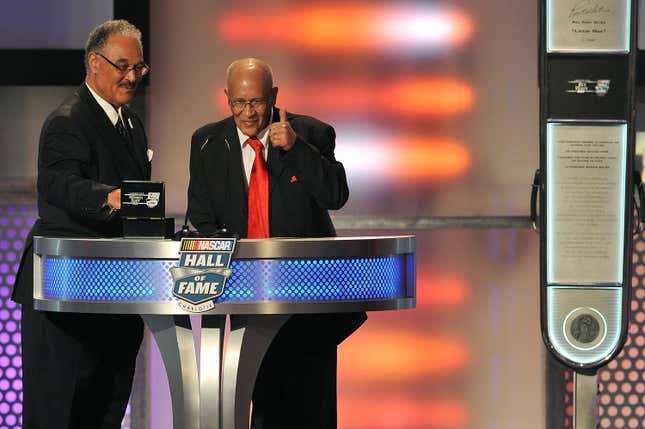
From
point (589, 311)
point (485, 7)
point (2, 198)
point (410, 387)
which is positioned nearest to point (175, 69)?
point (2, 198)

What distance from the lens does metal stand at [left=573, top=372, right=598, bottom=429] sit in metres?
4.62

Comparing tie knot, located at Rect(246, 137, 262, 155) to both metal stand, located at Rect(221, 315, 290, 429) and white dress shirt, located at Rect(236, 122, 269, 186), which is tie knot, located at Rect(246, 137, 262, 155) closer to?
white dress shirt, located at Rect(236, 122, 269, 186)

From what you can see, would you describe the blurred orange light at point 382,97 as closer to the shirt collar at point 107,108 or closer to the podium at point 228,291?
the shirt collar at point 107,108

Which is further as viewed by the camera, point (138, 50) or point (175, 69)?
point (175, 69)

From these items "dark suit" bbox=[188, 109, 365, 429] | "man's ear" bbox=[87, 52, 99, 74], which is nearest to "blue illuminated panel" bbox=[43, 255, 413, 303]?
"dark suit" bbox=[188, 109, 365, 429]

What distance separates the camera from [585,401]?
462 cm

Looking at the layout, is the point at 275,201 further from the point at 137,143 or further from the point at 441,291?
the point at 441,291

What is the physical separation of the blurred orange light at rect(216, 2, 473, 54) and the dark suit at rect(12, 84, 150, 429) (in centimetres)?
169

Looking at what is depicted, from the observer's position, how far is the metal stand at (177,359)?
10.1 feet

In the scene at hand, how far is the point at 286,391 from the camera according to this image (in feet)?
12.1

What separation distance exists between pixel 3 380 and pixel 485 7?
2.73m

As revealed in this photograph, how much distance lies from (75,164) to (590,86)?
2.03 meters

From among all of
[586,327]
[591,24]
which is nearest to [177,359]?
[586,327]

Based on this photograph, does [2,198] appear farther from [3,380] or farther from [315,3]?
[315,3]
